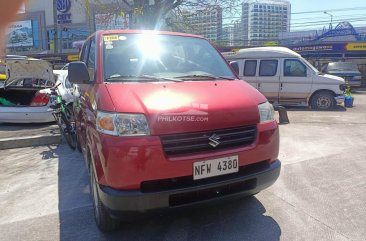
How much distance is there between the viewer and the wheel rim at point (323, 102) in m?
13.0

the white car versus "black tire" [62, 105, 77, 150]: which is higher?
the white car

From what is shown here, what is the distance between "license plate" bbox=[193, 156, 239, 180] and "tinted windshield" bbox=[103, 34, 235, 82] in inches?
45.5

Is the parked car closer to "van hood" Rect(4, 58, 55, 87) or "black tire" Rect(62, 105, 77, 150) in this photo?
"van hood" Rect(4, 58, 55, 87)

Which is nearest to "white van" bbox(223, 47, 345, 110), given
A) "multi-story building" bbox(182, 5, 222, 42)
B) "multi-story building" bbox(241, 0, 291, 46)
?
"multi-story building" bbox(182, 5, 222, 42)

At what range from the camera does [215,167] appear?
10.6 feet

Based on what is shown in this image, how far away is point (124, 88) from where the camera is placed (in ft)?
11.6

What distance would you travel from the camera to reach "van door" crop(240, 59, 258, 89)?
13398 millimetres

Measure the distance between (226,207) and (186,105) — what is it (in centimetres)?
142

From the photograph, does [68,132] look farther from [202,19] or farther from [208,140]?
[202,19]

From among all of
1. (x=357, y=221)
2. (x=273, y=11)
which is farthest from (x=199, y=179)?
(x=273, y=11)

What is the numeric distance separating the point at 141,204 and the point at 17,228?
1609 millimetres

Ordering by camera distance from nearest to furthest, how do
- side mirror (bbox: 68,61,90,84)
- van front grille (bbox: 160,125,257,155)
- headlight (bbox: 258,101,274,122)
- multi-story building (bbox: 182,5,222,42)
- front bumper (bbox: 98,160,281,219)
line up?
front bumper (bbox: 98,160,281,219)
van front grille (bbox: 160,125,257,155)
headlight (bbox: 258,101,274,122)
side mirror (bbox: 68,61,90,84)
multi-story building (bbox: 182,5,222,42)

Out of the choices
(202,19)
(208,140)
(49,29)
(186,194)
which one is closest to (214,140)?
(208,140)

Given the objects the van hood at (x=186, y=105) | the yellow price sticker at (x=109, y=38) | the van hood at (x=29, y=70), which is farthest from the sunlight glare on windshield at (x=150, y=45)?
the van hood at (x=29, y=70)
